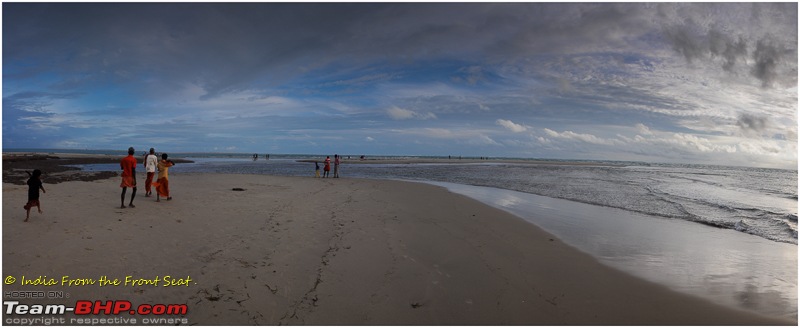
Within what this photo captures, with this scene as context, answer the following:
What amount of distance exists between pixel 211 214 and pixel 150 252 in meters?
4.04

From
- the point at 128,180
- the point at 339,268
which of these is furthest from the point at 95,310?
the point at 128,180

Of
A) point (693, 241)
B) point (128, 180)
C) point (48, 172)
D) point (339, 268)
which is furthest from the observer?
point (48, 172)

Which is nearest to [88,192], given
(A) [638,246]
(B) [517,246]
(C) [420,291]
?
(C) [420,291]

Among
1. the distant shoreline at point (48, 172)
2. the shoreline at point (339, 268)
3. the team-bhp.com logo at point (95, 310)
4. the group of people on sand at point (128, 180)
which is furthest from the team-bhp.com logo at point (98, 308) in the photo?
the distant shoreline at point (48, 172)

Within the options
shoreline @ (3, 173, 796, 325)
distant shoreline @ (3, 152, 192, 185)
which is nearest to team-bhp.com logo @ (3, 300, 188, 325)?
shoreline @ (3, 173, 796, 325)

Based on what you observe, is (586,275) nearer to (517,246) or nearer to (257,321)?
(517,246)

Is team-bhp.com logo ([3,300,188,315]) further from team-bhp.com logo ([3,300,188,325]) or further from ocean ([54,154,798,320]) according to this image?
ocean ([54,154,798,320])

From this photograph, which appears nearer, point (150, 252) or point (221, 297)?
point (221, 297)

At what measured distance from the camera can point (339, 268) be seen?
6781 millimetres

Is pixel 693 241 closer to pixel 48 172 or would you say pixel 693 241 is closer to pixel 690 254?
pixel 690 254

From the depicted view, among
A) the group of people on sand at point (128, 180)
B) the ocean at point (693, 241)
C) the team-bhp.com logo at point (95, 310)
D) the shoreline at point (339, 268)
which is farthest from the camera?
the group of people on sand at point (128, 180)

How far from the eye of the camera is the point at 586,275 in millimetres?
6922

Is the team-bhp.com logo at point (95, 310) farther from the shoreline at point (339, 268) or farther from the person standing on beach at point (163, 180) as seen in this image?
the person standing on beach at point (163, 180)

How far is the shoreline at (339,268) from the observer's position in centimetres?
528
